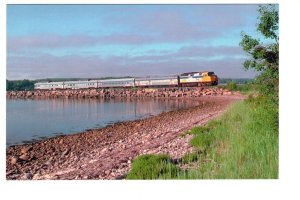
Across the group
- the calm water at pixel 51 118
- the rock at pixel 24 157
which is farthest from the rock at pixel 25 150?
the calm water at pixel 51 118

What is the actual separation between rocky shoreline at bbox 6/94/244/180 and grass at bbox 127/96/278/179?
26 cm

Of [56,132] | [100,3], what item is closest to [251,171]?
[100,3]

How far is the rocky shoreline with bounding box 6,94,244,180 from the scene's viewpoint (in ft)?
19.0

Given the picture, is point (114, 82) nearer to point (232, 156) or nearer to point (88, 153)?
point (88, 153)

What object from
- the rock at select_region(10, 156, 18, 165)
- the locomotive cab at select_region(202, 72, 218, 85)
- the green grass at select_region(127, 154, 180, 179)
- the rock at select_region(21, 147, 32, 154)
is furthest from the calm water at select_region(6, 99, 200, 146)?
the green grass at select_region(127, 154, 180, 179)

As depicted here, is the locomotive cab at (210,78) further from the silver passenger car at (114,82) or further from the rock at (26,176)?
the rock at (26,176)

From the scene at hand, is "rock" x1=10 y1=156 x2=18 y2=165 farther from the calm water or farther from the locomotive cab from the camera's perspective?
the locomotive cab

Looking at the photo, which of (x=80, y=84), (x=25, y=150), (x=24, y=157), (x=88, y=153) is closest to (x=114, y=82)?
(x=80, y=84)

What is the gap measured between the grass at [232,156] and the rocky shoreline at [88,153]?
260mm

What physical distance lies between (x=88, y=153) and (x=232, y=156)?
2899 mm

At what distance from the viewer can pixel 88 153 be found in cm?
750
